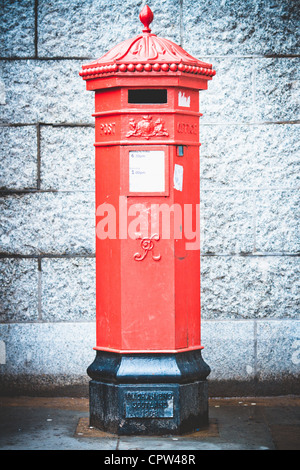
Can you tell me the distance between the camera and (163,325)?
4.69 m

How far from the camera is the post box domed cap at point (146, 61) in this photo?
177 inches

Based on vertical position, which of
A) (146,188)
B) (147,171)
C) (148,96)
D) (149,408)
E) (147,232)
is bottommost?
(149,408)

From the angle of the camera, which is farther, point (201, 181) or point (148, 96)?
point (201, 181)

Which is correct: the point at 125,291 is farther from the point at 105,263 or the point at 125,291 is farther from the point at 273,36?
the point at 273,36

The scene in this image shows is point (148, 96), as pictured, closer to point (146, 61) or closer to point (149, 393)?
point (146, 61)

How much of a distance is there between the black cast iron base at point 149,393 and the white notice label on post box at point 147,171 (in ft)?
3.37

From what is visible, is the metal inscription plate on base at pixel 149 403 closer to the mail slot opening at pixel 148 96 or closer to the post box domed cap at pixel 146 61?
the mail slot opening at pixel 148 96

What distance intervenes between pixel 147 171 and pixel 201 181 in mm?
1444

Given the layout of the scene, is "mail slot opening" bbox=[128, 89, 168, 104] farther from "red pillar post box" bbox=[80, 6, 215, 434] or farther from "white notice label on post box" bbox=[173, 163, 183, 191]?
"white notice label on post box" bbox=[173, 163, 183, 191]

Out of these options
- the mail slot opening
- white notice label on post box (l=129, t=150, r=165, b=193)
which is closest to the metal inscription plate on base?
white notice label on post box (l=129, t=150, r=165, b=193)

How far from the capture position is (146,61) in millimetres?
4500

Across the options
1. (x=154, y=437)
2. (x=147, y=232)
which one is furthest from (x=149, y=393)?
(x=147, y=232)

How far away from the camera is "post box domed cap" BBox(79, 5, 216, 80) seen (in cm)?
449

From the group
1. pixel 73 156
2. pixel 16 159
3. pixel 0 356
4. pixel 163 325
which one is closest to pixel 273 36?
pixel 73 156
